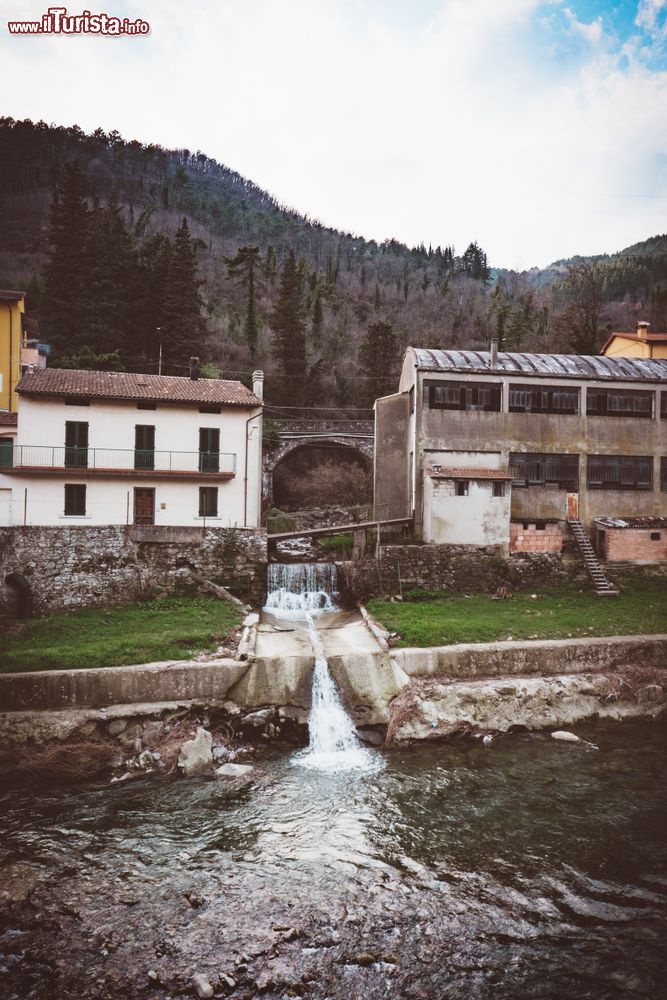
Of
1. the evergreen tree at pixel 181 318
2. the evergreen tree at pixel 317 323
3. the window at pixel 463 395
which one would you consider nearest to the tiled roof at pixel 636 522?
the window at pixel 463 395

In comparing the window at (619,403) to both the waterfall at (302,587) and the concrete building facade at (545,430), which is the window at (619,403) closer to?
the concrete building facade at (545,430)

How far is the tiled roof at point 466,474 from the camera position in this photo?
73.9 ft

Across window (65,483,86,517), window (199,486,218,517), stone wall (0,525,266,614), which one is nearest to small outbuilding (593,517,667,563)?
stone wall (0,525,266,614)

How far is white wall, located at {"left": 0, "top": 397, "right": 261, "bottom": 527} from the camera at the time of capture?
21.6 m

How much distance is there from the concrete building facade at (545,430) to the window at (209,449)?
317 inches

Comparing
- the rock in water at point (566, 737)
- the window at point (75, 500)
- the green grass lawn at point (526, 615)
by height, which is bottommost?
the rock in water at point (566, 737)

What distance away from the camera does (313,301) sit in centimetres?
6581

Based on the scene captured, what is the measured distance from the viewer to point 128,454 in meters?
22.9

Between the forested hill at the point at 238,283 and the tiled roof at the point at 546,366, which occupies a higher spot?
the forested hill at the point at 238,283

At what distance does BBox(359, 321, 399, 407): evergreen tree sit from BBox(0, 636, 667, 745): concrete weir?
3264 centimetres

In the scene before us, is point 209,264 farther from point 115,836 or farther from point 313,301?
point 115,836

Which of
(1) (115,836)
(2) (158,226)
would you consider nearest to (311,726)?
(1) (115,836)

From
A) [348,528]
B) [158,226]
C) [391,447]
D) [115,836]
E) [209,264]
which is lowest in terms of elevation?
[115,836]

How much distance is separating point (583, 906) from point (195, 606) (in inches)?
563
